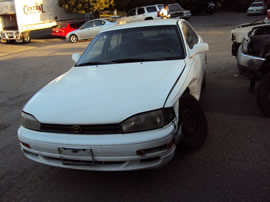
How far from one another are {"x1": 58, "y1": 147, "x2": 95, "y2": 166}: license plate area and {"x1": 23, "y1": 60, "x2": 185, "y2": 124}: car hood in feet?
0.85

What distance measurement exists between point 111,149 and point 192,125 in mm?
1264

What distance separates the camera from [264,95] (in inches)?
167

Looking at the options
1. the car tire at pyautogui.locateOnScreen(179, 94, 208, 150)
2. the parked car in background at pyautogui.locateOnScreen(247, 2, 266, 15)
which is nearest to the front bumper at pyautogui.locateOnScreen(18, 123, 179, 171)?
the car tire at pyautogui.locateOnScreen(179, 94, 208, 150)

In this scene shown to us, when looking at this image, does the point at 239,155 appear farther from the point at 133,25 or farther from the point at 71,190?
the point at 133,25

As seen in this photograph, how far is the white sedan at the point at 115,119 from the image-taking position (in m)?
2.62

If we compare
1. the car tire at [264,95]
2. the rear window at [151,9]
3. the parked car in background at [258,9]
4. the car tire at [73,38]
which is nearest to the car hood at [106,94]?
the car tire at [264,95]

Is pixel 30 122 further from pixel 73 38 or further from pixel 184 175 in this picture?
pixel 73 38

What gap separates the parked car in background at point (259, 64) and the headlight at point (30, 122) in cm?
318

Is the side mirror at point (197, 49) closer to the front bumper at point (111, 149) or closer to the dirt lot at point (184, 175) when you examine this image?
the dirt lot at point (184, 175)

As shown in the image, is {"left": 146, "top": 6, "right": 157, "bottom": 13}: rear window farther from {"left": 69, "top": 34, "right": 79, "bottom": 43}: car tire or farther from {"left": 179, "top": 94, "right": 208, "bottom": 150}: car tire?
{"left": 179, "top": 94, "right": 208, "bottom": 150}: car tire

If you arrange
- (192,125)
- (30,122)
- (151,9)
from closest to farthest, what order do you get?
(30,122)
(192,125)
(151,9)

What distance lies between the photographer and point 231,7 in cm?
4038

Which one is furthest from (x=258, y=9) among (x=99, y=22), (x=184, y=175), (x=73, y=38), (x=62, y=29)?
(x=184, y=175)

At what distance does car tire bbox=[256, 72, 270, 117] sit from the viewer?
423 centimetres
